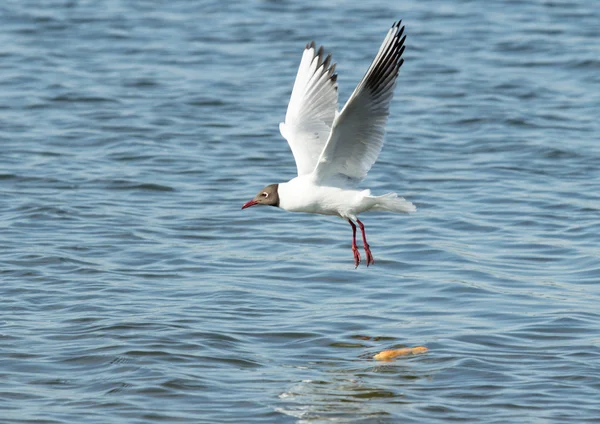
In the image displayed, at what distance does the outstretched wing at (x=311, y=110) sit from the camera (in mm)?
9430

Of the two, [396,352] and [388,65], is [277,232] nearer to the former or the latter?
[396,352]

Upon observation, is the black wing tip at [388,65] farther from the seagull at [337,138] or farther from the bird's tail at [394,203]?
the bird's tail at [394,203]

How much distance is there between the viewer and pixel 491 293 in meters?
9.76

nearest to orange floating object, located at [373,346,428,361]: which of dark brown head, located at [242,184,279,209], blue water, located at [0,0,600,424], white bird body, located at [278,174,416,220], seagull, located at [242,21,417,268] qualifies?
blue water, located at [0,0,600,424]

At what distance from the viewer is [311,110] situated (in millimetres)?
9523

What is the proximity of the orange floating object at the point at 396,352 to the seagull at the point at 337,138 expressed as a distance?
932mm

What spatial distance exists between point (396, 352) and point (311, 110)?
7.49 feet

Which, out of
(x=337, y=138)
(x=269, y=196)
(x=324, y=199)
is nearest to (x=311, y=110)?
(x=269, y=196)

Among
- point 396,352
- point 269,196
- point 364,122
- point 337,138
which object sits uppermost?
point 364,122

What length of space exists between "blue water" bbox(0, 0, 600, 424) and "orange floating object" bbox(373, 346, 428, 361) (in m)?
0.08

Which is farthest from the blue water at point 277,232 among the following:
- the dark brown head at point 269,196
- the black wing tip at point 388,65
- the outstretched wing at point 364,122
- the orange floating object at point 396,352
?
the black wing tip at point 388,65

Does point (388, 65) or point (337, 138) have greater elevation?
point (388, 65)

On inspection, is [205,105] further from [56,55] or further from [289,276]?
[289,276]

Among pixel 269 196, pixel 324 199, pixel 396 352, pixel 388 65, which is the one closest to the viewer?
pixel 388 65
